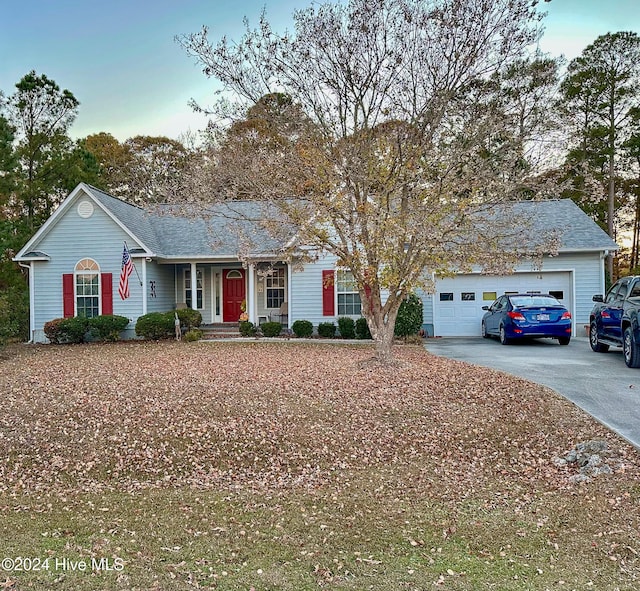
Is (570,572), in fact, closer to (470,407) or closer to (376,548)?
(376,548)

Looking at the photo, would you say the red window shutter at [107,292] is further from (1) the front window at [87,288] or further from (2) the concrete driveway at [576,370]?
(2) the concrete driveway at [576,370]

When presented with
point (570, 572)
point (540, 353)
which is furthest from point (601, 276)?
point (570, 572)

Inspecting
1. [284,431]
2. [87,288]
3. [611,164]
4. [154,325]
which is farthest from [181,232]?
[611,164]

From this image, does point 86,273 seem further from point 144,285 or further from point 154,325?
point 154,325

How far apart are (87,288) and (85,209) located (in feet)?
8.49

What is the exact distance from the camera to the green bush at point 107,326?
16.4 m

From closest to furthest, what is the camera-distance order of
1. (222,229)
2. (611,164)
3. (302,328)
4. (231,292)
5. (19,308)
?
1. (222,229)
2. (302,328)
3. (19,308)
4. (231,292)
5. (611,164)

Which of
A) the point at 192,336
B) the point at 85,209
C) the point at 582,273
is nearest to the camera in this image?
the point at 192,336

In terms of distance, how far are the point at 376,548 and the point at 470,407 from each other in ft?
13.3

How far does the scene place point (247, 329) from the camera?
16.8 metres

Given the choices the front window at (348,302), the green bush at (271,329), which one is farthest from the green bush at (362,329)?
the green bush at (271,329)

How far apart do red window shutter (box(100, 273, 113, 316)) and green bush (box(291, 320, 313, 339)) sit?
609 cm

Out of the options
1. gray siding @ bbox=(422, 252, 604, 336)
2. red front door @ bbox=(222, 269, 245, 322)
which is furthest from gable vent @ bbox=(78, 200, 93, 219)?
gray siding @ bbox=(422, 252, 604, 336)

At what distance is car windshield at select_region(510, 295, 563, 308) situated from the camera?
14.1m
